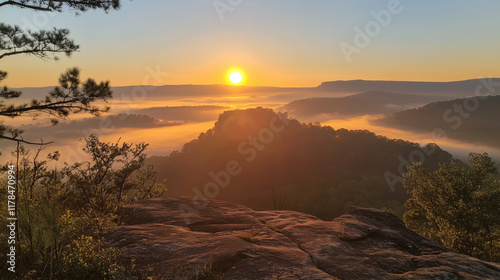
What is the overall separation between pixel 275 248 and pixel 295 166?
169m

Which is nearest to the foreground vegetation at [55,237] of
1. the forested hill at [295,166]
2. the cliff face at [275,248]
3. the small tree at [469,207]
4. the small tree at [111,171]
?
the cliff face at [275,248]

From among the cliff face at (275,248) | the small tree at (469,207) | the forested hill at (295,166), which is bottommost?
the forested hill at (295,166)

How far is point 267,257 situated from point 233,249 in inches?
42.5

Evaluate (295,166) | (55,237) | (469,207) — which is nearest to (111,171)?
(55,237)

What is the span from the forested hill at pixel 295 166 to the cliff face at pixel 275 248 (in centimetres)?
11832

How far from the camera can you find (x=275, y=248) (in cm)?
946

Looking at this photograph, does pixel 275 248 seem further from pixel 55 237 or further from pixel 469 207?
pixel 469 207

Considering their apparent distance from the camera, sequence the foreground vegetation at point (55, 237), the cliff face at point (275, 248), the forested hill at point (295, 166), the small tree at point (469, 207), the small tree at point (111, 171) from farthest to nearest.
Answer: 1. the forested hill at point (295, 166)
2. the small tree at point (469, 207)
3. the small tree at point (111, 171)
4. the cliff face at point (275, 248)
5. the foreground vegetation at point (55, 237)

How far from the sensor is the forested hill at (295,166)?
456 feet

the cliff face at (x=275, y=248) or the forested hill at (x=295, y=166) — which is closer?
the cliff face at (x=275, y=248)

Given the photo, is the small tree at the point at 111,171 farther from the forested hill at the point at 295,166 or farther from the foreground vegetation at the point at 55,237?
the forested hill at the point at 295,166

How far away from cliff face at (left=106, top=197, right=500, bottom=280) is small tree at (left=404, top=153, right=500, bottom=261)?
20.9 m

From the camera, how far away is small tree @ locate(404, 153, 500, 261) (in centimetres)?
2847

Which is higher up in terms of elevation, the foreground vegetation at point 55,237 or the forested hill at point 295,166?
the foreground vegetation at point 55,237
